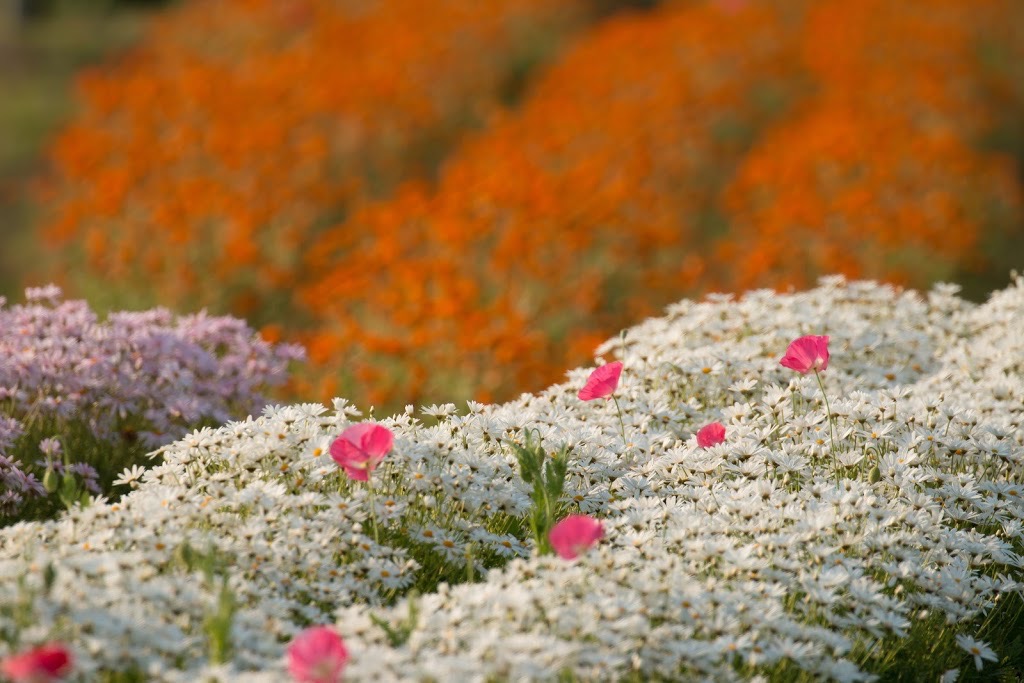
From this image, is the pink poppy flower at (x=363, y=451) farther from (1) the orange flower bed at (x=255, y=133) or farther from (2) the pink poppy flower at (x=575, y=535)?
(1) the orange flower bed at (x=255, y=133)

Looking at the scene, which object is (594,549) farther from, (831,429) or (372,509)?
(831,429)

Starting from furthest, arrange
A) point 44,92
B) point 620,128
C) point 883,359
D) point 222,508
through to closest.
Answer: point 44,92
point 620,128
point 883,359
point 222,508

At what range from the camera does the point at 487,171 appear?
1008 centimetres

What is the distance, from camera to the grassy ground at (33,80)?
12357mm

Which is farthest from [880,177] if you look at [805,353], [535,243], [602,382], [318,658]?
[318,658]

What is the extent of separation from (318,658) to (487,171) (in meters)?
7.65

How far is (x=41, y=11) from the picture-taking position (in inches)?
852

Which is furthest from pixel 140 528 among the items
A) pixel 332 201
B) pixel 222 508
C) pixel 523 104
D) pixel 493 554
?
pixel 523 104

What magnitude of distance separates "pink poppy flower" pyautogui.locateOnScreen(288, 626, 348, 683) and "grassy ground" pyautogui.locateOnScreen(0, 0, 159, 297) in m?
8.21

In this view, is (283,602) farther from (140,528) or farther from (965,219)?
(965,219)

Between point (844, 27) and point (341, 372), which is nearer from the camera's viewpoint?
point (341, 372)

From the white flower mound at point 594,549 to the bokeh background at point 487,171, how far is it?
A: 98.5 inches

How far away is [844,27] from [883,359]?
1175 centimetres

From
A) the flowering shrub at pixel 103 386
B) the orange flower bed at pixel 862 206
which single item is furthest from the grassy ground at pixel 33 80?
the orange flower bed at pixel 862 206
